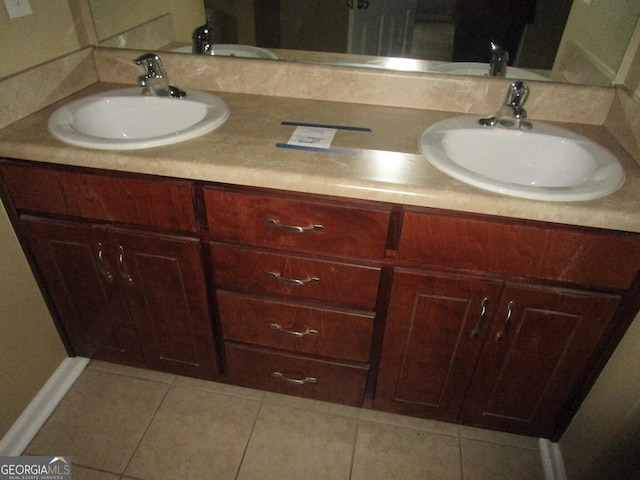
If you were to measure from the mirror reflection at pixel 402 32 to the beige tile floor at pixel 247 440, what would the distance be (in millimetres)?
1096

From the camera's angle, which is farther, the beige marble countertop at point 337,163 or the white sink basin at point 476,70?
the white sink basin at point 476,70

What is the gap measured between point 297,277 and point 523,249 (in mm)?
512

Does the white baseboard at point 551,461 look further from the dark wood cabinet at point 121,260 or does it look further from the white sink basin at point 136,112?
the white sink basin at point 136,112

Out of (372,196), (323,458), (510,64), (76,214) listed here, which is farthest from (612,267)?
(76,214)

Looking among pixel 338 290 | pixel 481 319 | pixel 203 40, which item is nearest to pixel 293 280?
pixel 338 290

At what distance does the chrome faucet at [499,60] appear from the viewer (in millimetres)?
1183

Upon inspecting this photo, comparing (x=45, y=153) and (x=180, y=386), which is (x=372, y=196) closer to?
(x=45, y=153)

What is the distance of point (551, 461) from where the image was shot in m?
1.22

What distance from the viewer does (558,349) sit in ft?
3.34

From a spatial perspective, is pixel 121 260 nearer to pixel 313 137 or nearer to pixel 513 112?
pixel 313 137

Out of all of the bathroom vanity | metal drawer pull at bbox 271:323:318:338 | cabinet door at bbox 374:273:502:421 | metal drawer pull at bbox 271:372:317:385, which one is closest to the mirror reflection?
the bathroom vanity

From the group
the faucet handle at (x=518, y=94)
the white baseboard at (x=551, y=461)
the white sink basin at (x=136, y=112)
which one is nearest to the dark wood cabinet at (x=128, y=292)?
the white sink basin at (x=136, y=112)

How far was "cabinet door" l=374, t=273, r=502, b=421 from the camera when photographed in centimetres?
97

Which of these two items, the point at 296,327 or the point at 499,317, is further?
the point at 296,327
